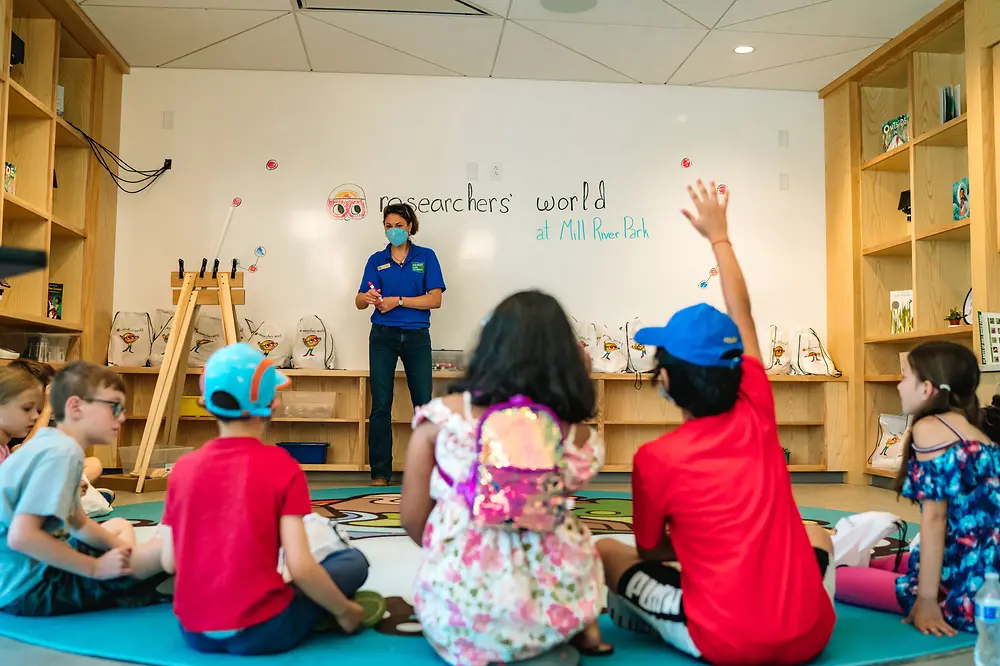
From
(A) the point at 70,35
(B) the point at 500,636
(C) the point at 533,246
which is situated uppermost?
(A) the point at 70,35

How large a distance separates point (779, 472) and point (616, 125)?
422cm

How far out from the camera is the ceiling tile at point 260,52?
4.65m

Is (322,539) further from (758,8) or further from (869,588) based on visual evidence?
(758,8)

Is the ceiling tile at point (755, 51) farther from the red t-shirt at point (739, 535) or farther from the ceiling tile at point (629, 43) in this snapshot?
the red t-shirt at point (739, 535)

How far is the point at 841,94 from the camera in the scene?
531 cm

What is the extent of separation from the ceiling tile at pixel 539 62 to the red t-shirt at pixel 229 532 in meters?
3.62

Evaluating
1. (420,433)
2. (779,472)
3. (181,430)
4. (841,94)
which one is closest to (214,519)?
(420,433)

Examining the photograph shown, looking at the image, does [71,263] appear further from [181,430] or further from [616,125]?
[616,125]

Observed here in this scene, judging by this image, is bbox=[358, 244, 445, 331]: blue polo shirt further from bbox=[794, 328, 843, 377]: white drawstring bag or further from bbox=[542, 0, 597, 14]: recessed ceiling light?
bbox=[794, 328, 843, 377]: white drawstring bag

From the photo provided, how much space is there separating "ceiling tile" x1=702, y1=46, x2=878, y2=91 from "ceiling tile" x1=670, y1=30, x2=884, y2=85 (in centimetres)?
7

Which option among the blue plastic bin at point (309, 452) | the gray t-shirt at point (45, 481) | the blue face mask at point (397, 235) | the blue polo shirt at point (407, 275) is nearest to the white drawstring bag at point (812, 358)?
the blue polo shirt at point (407, 275)

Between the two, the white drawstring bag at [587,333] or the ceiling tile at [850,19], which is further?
the white drawstring bag at [587,333]

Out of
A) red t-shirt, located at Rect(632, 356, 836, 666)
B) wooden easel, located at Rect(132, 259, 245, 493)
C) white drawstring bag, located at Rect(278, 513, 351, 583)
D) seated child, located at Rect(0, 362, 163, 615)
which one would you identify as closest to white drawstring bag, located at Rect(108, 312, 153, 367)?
wooden easel, located at Rect(132, 259, 245, 493)

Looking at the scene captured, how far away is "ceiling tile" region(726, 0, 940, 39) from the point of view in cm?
423
